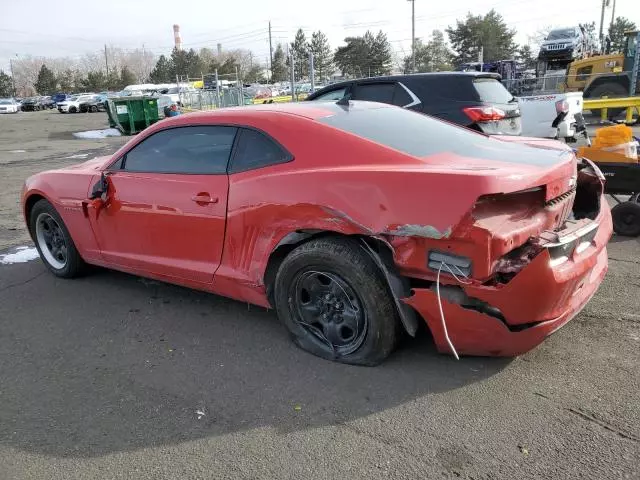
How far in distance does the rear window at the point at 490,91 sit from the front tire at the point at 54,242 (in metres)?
5.47

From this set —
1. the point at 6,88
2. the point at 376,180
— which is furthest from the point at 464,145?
the point at 6,88

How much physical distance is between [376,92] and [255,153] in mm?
4950

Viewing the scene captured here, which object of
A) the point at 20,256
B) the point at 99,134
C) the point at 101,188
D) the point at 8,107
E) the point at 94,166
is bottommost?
the point at 99,134

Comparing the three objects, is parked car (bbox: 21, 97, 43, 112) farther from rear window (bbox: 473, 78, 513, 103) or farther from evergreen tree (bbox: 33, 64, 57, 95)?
rear window (bbox: 473, 78, 513, 103)

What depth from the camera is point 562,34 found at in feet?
99.3

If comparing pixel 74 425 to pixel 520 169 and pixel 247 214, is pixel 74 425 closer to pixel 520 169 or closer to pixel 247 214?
pixel 247 214

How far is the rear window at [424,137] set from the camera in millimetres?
3289

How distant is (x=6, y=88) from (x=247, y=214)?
107248 millimetres

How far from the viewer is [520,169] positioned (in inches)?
116

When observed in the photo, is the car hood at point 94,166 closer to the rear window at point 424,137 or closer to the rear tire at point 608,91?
the rear window at point 424,137

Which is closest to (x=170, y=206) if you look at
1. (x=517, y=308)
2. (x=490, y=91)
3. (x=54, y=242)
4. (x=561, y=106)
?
(x=54, y=242)

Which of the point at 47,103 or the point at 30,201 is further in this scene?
the point at 47,103

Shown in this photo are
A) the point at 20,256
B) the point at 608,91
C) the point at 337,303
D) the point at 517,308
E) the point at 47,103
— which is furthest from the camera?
the point at 47,103

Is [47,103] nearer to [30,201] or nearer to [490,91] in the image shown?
[490,91]
